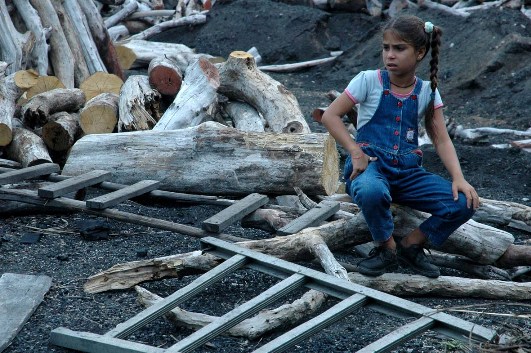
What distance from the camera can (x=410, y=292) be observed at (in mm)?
4973

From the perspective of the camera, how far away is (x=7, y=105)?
7.96 m

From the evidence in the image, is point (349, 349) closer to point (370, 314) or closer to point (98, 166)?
A: point (370, 314)

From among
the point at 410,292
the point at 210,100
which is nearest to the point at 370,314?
the point at 410,292

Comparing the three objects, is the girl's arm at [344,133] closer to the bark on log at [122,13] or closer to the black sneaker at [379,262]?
the black sneaker at [379,262]

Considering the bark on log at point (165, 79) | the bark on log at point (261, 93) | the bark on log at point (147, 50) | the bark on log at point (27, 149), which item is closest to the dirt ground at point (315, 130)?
the bark on log at point (27, 149)

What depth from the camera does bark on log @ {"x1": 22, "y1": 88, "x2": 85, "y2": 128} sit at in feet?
26.1

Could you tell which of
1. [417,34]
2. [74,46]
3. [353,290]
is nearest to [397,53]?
[417,34]

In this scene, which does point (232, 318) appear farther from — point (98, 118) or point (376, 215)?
point (98, 118)

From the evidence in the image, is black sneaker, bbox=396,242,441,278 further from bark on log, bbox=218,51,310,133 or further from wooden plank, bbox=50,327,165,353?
bark on log, bbox=218,51,310,133

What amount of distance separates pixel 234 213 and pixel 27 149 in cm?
253

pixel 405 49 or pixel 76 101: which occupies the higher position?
pixel 405 49

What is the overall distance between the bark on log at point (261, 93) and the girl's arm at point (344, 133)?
2.65 meters

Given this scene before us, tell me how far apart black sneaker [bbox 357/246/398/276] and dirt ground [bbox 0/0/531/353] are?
0.22 m

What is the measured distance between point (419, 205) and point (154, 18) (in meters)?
13.3
